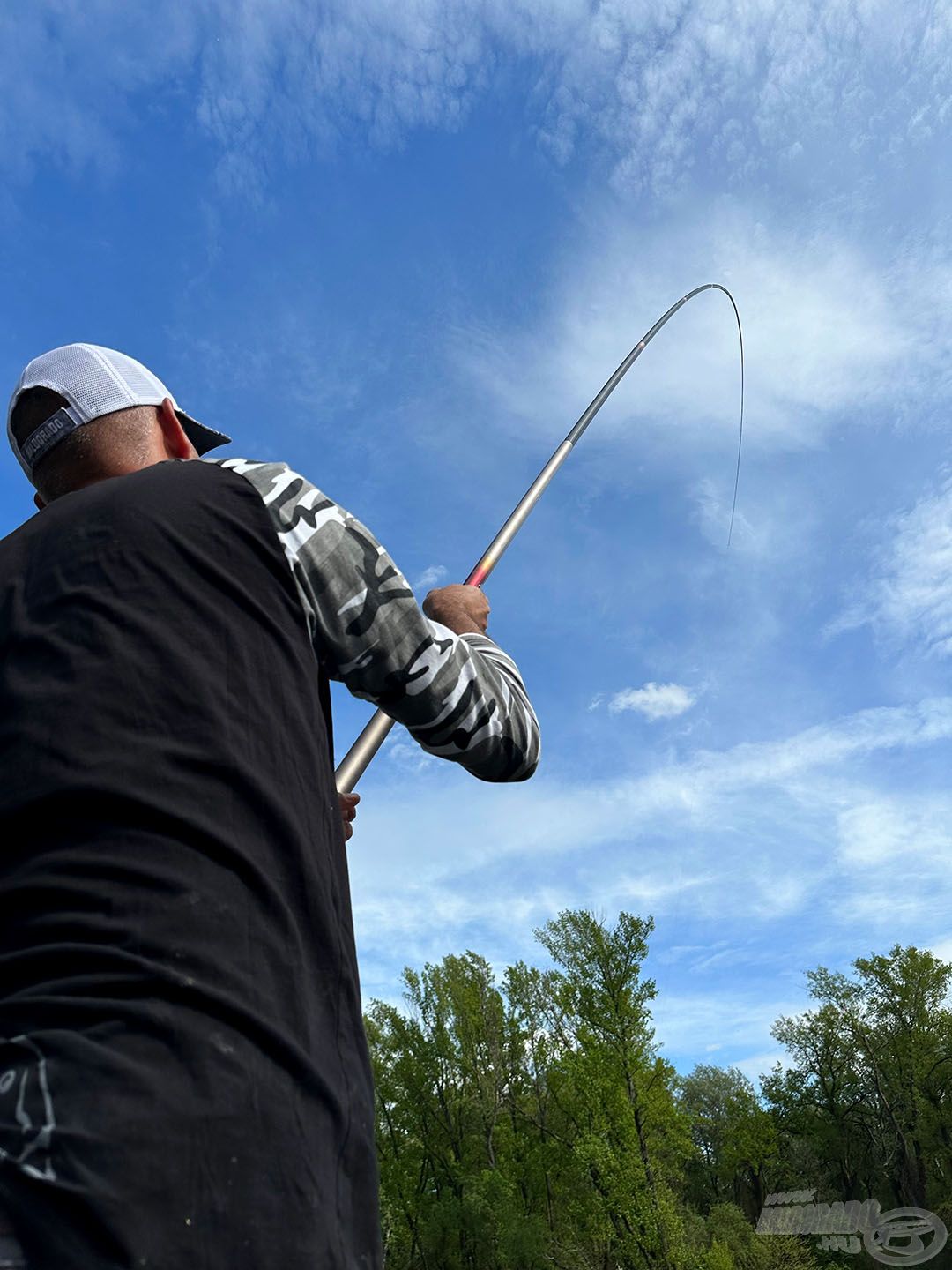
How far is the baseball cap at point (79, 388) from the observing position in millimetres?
1440

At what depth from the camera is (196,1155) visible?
881 mm

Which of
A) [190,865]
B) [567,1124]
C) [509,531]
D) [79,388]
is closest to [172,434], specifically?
[79,388]

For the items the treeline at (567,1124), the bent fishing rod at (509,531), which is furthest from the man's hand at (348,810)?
the treeline at (567,1124)

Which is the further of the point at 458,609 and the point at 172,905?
the point at 458,609

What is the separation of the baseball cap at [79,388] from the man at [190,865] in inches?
10.5

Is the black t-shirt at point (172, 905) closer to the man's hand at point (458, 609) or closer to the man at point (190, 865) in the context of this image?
the man at point (190, 865)

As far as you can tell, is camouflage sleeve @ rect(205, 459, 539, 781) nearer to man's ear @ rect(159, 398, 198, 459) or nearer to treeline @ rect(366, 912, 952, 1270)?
man's ear @ rect(159, 398, 198, 459)

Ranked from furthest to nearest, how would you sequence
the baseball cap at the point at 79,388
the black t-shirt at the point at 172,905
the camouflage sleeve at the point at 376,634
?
the baseball cap at the point at 79,388 < the camouflage sleeve at the point at 376,634 < the black t-shirt at the point at 172,905

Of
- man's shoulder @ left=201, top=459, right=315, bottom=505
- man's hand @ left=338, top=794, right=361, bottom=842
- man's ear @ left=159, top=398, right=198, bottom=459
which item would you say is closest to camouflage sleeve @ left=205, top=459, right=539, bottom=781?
man's shoulder @ left=201, top=459, right=315, bottom=505

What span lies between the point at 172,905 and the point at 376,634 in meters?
0.43

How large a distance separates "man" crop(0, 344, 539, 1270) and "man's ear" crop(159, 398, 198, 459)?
237 millimetres

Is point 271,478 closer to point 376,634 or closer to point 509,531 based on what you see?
point 376,634

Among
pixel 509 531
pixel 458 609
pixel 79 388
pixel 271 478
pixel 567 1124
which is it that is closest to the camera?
pixel 271 478

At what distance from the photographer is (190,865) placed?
99 centimetres
